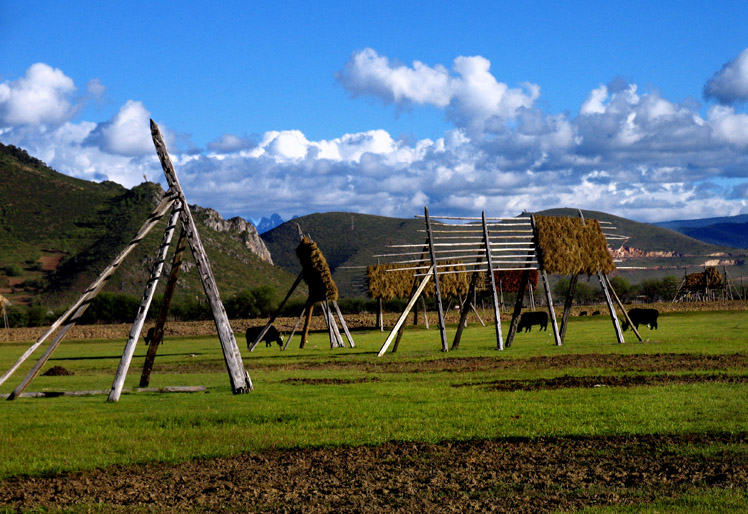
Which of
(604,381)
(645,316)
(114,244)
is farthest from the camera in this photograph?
(114,244)

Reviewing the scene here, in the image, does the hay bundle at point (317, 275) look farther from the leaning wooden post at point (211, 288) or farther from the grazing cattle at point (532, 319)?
the leaning wooden post at point (211, 288)

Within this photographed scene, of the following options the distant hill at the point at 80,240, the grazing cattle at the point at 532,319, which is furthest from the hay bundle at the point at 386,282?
the distant hill at the point at 80,240

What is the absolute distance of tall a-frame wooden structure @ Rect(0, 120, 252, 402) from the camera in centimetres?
1402

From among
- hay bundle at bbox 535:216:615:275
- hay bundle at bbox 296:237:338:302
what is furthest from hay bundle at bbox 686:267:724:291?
hay bundle at bbox 296:237:338:302

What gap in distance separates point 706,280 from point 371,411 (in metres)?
69.6

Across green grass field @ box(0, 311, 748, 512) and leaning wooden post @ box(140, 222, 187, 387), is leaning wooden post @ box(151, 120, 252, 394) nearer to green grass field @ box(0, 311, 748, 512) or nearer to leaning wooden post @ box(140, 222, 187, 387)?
leaning wooden post @ box(140, 222, 187, 387)

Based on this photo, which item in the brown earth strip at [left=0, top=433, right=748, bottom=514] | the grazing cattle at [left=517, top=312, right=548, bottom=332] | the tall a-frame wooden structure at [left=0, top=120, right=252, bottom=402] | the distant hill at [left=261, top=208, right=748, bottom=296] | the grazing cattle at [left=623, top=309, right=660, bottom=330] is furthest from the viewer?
the distant hill at [left=261, top=208, right=748, bottom=296]

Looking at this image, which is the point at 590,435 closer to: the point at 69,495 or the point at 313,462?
the point at 313,462

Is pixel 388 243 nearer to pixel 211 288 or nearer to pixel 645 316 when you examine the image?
pixel 645 316

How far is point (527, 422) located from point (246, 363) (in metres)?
15.9

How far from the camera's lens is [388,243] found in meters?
138

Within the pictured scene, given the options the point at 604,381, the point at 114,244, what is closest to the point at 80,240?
the point at 114,244

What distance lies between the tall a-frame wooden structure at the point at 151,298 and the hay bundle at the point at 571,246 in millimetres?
13519

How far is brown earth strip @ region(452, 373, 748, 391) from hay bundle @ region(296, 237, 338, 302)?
16.4 meters
